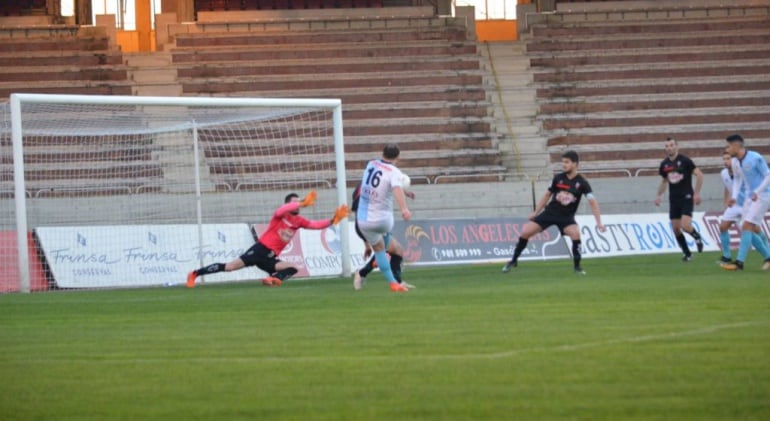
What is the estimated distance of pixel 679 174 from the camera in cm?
1975

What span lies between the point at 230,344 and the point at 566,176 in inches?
375

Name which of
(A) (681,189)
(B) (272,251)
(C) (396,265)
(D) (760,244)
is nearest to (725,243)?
(D) (760,244)

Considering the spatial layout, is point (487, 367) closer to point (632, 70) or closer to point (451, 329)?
point (451, 329)

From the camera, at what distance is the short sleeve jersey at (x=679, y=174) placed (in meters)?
19.7

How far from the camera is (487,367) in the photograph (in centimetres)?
669

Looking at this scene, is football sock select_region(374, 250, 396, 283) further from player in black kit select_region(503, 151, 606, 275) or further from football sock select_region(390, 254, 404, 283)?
player in black kit select_region(503, 151, 606, 275)

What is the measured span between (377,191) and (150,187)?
8.55m

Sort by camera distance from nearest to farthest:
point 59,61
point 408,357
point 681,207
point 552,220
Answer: point 408,357 < point 552,220 < point 681,207 < point 59,61

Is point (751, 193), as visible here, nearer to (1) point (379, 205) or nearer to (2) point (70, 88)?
(1) point (379, 205)

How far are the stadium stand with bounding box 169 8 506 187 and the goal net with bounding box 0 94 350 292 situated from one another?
5.34 m

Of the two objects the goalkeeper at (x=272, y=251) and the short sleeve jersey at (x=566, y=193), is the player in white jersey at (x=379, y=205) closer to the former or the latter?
the goalkeeper at (x=272, y=251)

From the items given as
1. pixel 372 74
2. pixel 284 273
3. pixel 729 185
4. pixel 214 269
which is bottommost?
pixel 284 273

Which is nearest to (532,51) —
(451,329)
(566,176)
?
(566,176)

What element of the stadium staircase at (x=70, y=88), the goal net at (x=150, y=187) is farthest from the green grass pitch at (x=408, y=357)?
the stadium staircase at (x=70, y=88)
